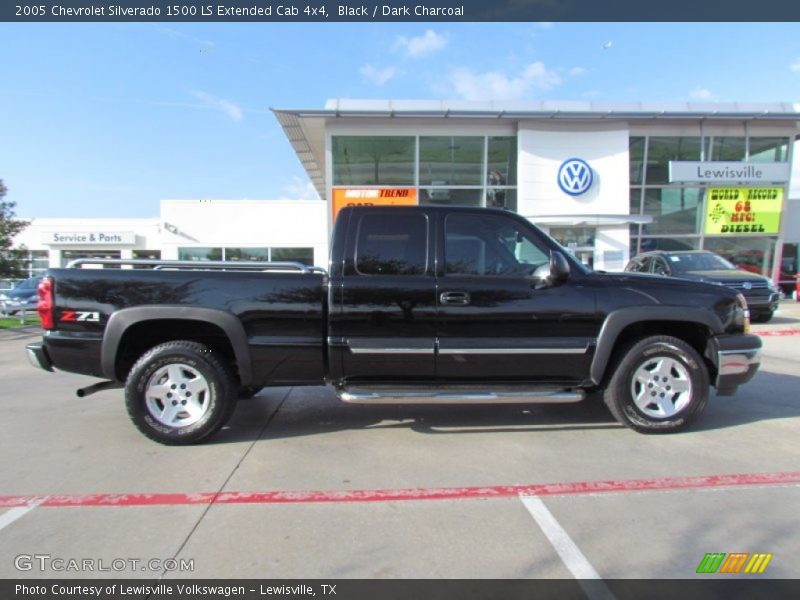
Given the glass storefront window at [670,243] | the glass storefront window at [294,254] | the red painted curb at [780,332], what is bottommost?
the red painted curb at [780,332]

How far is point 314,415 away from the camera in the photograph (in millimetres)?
5164

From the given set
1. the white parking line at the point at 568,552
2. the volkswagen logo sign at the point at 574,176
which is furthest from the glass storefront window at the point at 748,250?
the white parking line at the point at 568,552

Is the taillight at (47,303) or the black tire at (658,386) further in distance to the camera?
the black tire at (658,386)

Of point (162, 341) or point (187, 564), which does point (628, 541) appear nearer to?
point (187, 564)

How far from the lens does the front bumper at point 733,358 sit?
4.36 m

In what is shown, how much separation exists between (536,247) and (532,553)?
8.51 feet

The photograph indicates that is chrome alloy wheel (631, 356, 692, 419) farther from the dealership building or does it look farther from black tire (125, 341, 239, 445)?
the dealership building

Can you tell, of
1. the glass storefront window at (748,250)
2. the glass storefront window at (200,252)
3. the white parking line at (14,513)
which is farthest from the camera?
the glass storefront window at (200,252)

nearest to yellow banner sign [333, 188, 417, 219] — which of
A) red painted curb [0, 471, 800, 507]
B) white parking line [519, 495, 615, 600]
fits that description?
red painted curb [0, 471, 800, 507]

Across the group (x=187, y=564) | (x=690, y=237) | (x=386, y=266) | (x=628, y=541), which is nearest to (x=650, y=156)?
(x=690, y=237)

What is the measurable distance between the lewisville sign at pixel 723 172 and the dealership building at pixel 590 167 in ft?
0.12

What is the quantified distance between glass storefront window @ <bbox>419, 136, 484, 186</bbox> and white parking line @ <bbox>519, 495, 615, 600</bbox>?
15347 millimetres

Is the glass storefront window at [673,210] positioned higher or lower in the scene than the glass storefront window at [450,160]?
lower

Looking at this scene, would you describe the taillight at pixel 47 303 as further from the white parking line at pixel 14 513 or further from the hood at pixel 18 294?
the hood at pixel 18 294
